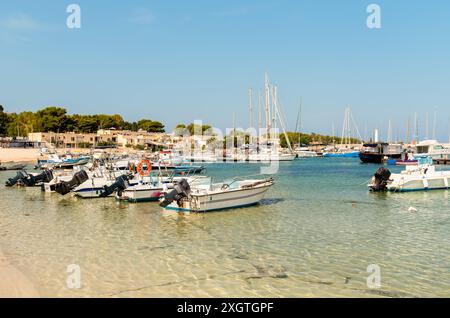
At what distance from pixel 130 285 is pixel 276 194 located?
22158mm

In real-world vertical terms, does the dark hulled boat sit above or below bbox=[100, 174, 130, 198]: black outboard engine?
above

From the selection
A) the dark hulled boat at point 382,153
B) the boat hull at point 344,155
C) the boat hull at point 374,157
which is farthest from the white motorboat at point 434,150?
the boat hull at point 344,155

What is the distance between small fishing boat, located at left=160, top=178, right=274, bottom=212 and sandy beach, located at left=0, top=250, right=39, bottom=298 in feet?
34.1

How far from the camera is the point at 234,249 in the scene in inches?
589

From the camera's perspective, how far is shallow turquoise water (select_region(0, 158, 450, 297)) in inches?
437

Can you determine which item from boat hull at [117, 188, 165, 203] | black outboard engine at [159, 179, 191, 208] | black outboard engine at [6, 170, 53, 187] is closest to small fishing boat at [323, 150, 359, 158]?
black outboard engine at [6, 170, 53, 187]

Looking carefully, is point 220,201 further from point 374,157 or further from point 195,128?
point 195,128

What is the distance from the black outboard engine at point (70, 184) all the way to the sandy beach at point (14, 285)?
17224 millimetres

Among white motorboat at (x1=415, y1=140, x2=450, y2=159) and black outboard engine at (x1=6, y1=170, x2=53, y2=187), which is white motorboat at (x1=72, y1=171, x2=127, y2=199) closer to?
black outboard engine at (x1=6, y1=170, x2=53, y2=187)

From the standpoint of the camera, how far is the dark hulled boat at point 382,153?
78181 mm

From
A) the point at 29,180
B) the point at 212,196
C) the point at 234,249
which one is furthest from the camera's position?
the point at 29,180

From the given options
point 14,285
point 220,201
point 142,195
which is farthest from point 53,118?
point 14,285

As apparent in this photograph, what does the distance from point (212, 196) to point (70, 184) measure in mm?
12895

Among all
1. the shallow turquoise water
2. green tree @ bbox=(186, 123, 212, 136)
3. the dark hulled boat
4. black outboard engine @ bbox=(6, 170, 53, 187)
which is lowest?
the shallow turquoise water
